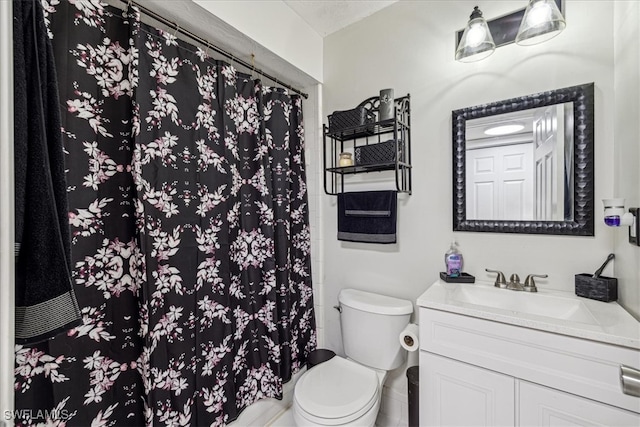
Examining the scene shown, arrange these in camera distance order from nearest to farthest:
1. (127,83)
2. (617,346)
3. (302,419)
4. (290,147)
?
(617,346) → (127,83) → (302,419) → (290,147)

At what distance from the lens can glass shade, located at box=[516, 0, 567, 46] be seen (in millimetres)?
1128

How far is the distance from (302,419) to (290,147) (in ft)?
4.93

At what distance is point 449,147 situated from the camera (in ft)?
4.83

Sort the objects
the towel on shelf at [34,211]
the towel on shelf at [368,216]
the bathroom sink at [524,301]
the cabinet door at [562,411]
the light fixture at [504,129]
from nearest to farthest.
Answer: the towel on shelf at [34,211] < the cabinet door at [562,411] < the bathroom sink at [524,301] < the light fixture at [504,129] < the towel on shelf at [368,216]

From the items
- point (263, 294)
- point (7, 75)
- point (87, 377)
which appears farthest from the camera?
point (263, 294)

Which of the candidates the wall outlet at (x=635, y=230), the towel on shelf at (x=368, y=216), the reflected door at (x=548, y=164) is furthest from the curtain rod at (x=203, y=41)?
the wall outlet at (x=635, y=230)

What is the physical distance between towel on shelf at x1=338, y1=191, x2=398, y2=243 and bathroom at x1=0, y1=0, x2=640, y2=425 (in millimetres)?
101

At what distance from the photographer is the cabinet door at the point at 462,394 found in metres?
0.98

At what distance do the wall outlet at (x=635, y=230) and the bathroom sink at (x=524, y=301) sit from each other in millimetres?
289

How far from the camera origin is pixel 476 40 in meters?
1.29

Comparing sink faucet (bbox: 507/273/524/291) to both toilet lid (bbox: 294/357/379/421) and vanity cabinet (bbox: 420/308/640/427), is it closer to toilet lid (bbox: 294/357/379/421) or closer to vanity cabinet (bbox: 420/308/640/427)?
vanity cabinet (bbox: 420/308/640/427)

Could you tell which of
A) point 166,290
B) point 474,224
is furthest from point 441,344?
point 166,290

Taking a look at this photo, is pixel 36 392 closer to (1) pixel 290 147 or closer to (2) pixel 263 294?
(2) pixel 263 294

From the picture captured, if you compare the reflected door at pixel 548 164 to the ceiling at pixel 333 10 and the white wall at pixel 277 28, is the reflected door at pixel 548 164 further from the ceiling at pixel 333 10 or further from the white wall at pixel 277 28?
the white wall at pixel 277 28
